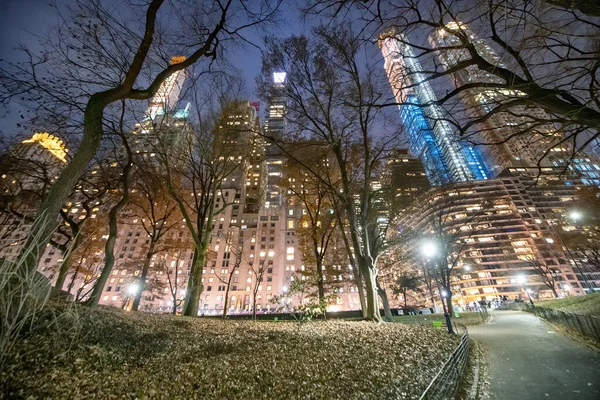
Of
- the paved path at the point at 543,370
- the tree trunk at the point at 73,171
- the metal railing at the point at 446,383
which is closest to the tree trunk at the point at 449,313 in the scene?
the paved path at the point at 543,370

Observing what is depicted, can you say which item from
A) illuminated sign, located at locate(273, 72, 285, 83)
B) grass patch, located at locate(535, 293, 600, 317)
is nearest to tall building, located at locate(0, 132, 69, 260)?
illuminated sign, located at locate(273, 72, 285, 83)

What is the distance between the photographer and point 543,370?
294 inches

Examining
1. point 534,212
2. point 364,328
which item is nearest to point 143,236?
point 364,328

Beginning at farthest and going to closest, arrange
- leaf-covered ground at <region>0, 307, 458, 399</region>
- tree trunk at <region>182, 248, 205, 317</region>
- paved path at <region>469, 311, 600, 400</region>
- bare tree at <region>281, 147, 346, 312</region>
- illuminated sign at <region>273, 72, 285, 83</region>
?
bare tree at <region>281, 147, 346, 312</region>
illuminated sign at <region>273, 72, 285, 83</region>
tree trunk at <region>182, 248, 205, 317</region>
paved path at <region>469, 311, 600, 400</region>
leaf-covered ground at <region>0, 307, 458, 399</region>

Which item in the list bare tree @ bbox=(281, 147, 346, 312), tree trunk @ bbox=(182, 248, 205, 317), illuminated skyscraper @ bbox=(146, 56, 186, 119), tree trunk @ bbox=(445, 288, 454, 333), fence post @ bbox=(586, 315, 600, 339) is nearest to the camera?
illuminated skyscraper @ bbox=(146, 56, 186, 119)

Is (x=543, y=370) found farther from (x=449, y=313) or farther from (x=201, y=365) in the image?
(x=449, y=313)

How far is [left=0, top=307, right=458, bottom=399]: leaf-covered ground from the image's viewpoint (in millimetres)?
2943

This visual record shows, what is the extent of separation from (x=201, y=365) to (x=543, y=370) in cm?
1064

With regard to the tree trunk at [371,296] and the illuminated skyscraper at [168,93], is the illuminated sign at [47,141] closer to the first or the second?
the illuminated skyscraper at [168,93]

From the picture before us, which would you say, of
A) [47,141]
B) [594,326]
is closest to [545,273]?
[594,326]

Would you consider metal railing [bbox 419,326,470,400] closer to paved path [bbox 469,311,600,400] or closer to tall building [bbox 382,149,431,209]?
paved path [bbox 469,311,600,400]

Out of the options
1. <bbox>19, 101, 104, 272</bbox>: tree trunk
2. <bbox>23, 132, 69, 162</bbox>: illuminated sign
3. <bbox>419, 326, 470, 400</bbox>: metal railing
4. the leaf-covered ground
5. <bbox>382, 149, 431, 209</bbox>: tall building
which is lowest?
<bbox>419, 326, 470, 400</bbox>: metal railing

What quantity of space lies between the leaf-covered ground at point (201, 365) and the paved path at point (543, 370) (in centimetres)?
212

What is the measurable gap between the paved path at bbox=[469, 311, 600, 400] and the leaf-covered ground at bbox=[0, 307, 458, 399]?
212 centimetres
